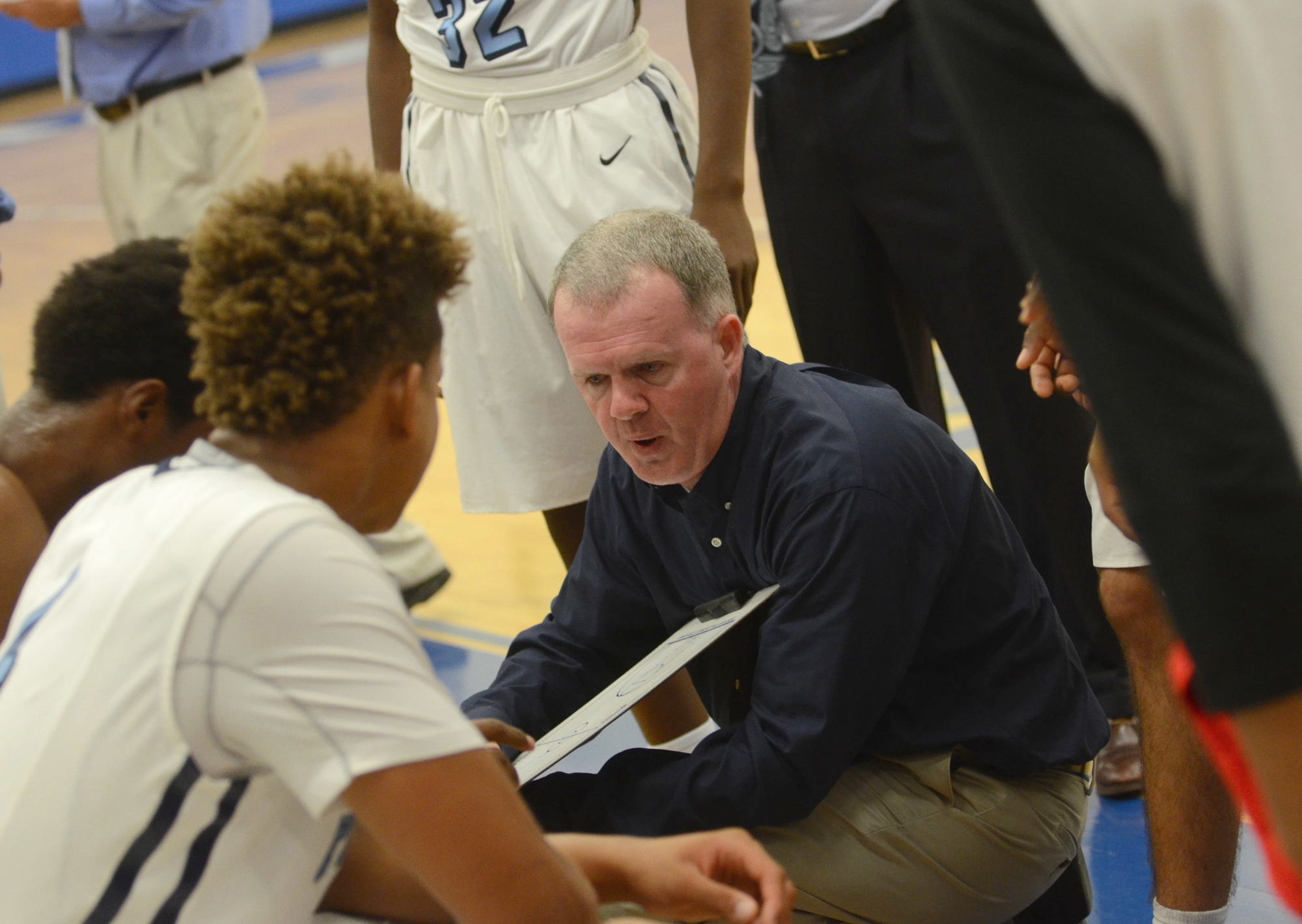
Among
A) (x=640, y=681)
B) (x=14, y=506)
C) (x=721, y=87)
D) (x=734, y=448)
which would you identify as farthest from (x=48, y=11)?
(x=640, y=681)

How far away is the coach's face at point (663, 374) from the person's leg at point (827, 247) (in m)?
0.85

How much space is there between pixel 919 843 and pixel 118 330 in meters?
1.24

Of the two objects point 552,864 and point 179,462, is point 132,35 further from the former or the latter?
point 552,864

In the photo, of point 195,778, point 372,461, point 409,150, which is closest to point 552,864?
point 195,778

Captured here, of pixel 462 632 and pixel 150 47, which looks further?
pixel 150 47

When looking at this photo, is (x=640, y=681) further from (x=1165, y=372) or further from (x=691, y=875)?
(x=1165, y=372)

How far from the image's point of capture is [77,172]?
1148 centimetres

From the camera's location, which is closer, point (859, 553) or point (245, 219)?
point (245, 219)

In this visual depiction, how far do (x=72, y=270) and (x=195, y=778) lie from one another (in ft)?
3.03

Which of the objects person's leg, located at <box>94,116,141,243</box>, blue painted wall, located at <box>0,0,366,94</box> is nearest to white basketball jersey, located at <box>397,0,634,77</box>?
person's leg, located at <box>94,116,141,243</box>

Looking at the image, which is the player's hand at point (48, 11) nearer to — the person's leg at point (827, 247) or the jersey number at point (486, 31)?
the jersey number at point (486, 31)

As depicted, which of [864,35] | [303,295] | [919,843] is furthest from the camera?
[864,35]

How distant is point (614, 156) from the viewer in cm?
272

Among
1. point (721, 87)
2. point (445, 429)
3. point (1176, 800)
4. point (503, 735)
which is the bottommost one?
point (445, 429)
